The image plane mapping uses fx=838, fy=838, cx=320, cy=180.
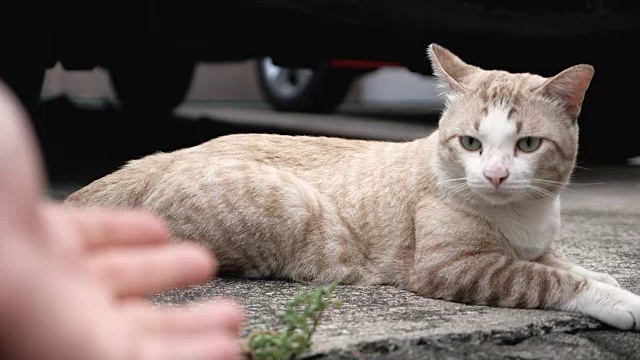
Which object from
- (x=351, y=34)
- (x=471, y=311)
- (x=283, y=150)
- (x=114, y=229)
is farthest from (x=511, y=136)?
(x=351, y=34)

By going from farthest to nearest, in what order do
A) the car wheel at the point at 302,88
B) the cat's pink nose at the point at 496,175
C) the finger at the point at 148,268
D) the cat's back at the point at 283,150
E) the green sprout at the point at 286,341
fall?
the car wheel at the point at 302,88, the cat's back at the point at 283,150, the cat's pink nose at the point at 496,175, the green sprout at the point at 286,341, the finger at the point at 148,268

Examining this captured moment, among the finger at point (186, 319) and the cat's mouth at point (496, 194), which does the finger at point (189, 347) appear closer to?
the finger at point (186, 319)

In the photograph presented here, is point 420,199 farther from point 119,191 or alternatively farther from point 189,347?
point 189,347

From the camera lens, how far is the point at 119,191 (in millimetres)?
2680

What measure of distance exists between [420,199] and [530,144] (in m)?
0.40

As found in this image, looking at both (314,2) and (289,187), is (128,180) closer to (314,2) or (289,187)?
(289,187)

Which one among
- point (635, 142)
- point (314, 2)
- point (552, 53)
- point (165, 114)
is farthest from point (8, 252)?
point (165, 114)

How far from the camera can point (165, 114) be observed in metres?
8.97

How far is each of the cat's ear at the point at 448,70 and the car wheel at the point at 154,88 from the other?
590 cm

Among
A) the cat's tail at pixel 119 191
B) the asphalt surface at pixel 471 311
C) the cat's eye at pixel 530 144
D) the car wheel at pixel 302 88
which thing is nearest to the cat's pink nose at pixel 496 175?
the cat's eye at pixel 530 144

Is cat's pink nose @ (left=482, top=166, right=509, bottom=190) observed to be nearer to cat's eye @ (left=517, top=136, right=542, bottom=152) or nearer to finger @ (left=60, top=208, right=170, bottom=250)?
cat's eye @ (left=517, top=136, right=542, bottom=152)

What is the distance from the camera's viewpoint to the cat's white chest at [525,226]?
245 cm

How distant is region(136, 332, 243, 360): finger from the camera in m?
1.19

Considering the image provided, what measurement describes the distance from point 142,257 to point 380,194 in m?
1.47
